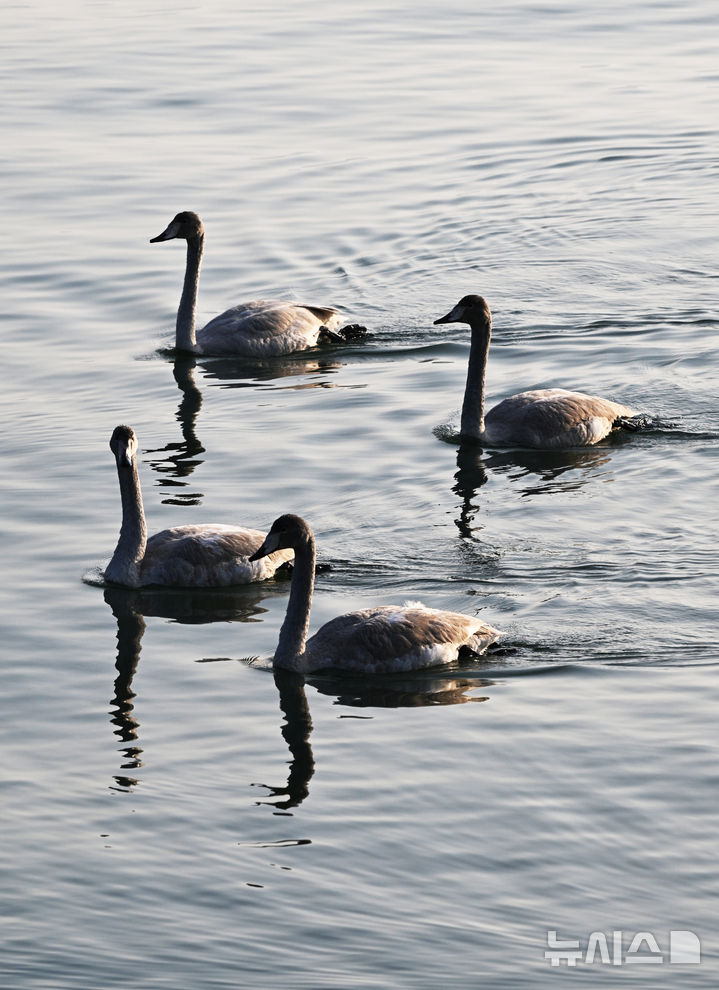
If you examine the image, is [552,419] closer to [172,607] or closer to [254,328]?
[254,328]

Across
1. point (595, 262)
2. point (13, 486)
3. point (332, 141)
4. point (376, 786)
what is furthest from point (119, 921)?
point (332, 141)

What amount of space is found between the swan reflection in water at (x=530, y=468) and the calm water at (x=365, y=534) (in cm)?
6

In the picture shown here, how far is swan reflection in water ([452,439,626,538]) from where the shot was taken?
1820 centimetres

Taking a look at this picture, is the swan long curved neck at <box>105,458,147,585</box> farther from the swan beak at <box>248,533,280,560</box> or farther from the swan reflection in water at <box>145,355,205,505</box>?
the swan reflection in water at <box>145,355,205,505</box>

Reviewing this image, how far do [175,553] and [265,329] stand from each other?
761 centimetres

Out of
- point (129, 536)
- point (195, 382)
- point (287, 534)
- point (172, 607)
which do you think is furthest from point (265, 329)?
point (287, 534)

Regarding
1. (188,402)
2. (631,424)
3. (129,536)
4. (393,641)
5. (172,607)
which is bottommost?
(172,607)

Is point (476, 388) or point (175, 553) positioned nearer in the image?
point (175, 553)

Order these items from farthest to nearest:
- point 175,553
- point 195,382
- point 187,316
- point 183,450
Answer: point 187,316
point 195,382
point 183,450
point 175,553

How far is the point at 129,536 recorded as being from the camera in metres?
15.8

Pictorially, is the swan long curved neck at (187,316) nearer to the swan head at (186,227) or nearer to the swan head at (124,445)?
the swan head at (186,227)

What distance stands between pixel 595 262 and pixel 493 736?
14.5 meters

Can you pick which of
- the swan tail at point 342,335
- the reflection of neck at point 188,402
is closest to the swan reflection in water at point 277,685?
the reflection of neck at point 188,402

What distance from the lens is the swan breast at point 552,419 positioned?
19.1 m
